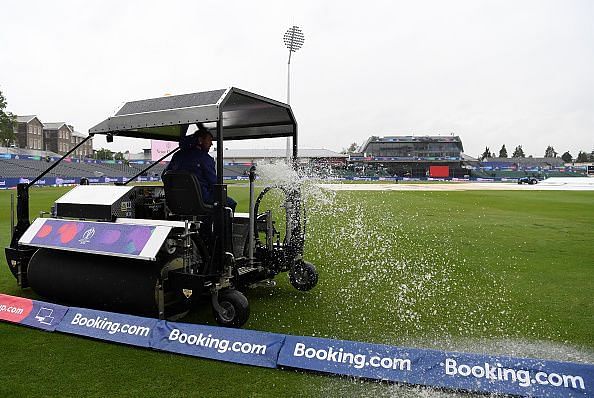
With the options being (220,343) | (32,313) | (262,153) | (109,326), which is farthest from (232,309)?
(262,153)

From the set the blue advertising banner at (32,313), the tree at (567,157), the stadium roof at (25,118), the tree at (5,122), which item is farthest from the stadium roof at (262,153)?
the tree at (567,157)

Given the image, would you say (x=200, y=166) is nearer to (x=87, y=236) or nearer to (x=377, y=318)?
(x=87, y=236)

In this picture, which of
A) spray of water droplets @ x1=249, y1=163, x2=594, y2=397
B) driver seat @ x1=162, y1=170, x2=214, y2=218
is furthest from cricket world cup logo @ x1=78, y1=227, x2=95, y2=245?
spray of water droplets @ x1=249, y1=163, x2=594, y2=397

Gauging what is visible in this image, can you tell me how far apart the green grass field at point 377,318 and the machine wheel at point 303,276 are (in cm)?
14

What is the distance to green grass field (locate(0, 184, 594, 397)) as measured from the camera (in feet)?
12.5

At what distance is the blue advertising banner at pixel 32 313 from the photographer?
198 inches

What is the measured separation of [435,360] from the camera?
3918mm

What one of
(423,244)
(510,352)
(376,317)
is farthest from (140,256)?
(423,244)

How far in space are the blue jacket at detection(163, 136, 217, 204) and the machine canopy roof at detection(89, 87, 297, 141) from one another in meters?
0.38

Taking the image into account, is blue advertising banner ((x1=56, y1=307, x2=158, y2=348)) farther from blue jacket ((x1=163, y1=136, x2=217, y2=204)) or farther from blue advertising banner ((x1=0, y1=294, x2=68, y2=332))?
blue jacket ((x1=163, y1=136, x2=217, y2=204))

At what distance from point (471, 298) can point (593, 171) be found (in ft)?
370

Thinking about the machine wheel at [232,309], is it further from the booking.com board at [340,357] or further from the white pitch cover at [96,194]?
the white pitch cover at [96,194]

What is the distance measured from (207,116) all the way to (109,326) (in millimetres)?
2318

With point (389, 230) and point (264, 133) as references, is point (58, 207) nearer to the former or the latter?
point (264, 133)
